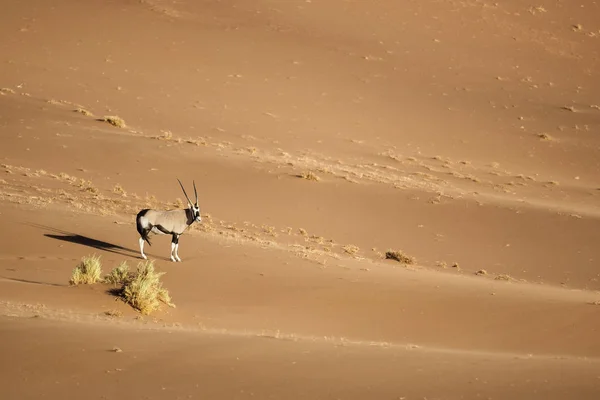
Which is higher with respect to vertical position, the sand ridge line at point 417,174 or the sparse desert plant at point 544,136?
the sparse desert plant at point 544,136

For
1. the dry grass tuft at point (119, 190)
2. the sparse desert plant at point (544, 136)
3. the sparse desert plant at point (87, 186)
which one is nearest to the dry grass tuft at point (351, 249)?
the dry grass tuft at point (119, 190)

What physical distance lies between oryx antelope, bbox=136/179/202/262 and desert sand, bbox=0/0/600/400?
387 millimetres

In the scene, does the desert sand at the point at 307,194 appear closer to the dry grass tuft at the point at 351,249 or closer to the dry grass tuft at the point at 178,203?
the dry grass tuft at the point at 351,249

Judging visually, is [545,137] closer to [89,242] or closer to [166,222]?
[166,222]

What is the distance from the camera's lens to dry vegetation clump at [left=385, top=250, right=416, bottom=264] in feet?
60.6

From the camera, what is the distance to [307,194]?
22.5 m

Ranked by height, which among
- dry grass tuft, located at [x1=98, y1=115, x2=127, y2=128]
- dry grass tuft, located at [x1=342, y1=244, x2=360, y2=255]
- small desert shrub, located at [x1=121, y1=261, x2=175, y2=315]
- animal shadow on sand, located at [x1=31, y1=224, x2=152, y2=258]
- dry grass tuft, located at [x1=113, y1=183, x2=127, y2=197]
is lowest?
small desert shrub, located at [x1=121, y1=261, x2=175, y2=315]

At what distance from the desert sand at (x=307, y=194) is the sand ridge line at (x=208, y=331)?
0.08 meters

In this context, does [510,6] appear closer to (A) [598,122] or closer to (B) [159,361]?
(A) [598,122]

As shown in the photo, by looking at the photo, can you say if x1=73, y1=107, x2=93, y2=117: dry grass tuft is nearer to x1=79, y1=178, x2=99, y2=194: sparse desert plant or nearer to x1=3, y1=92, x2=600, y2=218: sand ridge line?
x1=3, y1=92, x2=600, y2=218: sand ridge line

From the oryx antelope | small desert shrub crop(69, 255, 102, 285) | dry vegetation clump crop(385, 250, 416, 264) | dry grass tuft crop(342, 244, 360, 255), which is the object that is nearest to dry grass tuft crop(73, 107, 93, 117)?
dry grass tuft crop(342, 244, 360, 255)

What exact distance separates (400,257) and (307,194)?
4588 mm

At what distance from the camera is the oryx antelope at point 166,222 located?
15867 mm

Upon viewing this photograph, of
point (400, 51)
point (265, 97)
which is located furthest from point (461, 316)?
point (400, 51)
